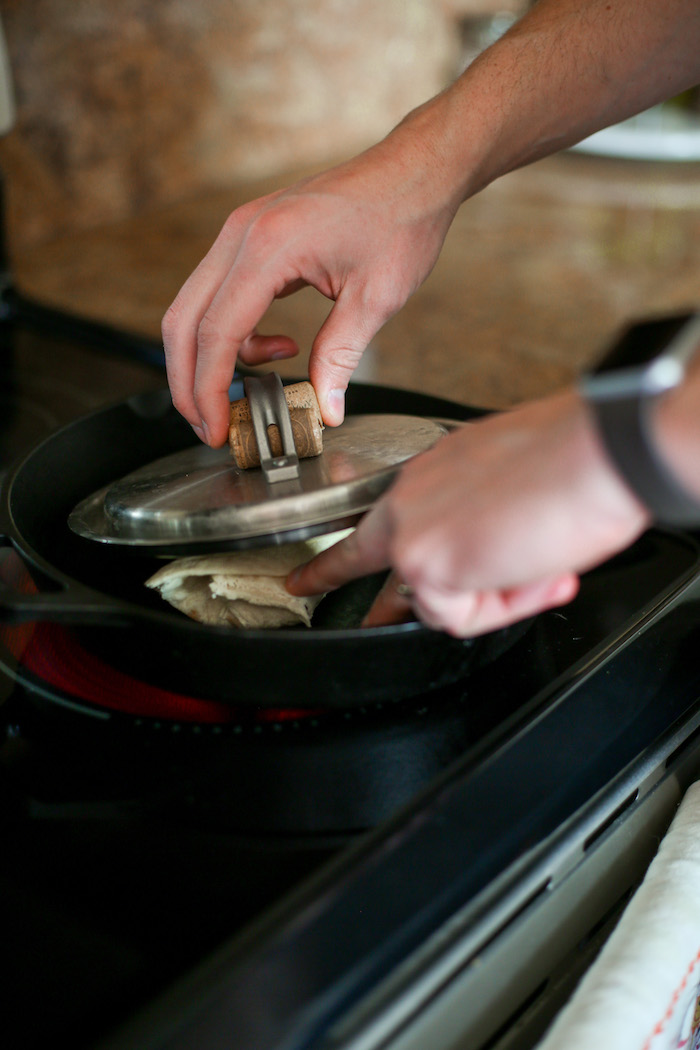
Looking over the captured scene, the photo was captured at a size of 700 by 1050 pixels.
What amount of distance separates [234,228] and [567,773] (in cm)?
43

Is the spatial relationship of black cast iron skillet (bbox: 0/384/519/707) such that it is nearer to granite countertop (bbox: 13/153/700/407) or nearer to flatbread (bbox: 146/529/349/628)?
flatbread (bbox: 146/529/349/628)

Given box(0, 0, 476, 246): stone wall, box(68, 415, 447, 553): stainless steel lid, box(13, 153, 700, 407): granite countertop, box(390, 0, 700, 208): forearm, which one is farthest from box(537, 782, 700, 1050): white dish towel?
box(0, 0, 476, 246): stone wall

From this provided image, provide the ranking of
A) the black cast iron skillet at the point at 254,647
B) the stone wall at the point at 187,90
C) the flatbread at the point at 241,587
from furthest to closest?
the stone wall at the point at 187,90, the flatbread at the point at 241,587, the black cast iron skillet at the point at 254,647

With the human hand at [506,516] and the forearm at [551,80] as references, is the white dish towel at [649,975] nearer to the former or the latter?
the human hand at [506,516]

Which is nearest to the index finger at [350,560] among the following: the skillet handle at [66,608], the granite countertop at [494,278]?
the skillet handle at [66,608]

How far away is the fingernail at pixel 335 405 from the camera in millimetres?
644

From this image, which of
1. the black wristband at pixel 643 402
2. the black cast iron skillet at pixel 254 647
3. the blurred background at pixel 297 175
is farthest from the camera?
the blurred background at pixel 297 175

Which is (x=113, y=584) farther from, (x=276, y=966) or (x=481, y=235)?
(x=481, y=235)

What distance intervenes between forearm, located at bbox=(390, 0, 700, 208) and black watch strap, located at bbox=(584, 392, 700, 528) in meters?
0.38

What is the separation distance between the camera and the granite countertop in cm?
119

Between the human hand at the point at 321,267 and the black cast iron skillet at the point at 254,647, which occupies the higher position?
the human hand at the point at 321,267

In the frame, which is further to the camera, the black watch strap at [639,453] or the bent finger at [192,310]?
the bent finger at [192,310]

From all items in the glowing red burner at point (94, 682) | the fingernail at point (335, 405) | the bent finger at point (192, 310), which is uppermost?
the bent finger at point (192, 310)

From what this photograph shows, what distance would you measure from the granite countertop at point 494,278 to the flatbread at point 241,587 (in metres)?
0.54
